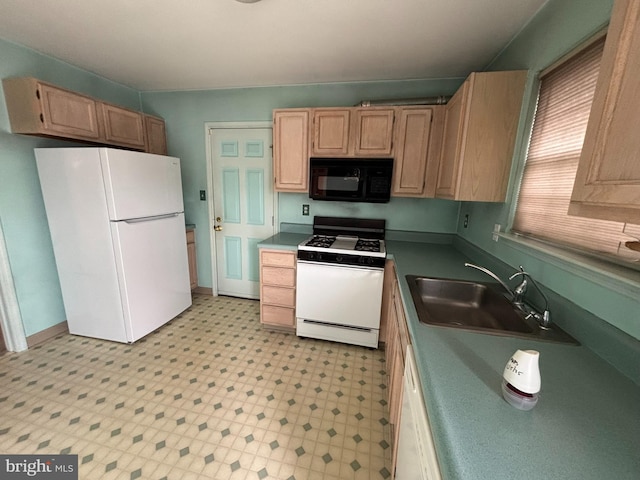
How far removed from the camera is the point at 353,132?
2.36 metres

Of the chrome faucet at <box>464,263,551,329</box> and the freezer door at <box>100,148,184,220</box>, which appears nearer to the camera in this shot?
the chrome faucet at <box>464,263,551,329</box>

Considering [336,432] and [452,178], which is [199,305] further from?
[452,178]

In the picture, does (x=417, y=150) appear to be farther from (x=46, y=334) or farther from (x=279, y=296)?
(x=46, y=334)

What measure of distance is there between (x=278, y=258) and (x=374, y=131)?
146cm

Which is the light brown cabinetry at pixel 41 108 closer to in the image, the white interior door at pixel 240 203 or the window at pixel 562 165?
the white interior door at pixel 240 203

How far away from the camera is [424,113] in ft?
7.30

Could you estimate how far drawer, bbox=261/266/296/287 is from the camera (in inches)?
97.8

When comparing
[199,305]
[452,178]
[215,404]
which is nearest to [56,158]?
[199,305]

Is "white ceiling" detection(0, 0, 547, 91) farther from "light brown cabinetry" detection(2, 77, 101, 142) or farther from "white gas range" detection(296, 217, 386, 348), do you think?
"white gas range" detection(296, 217, 386, 348)

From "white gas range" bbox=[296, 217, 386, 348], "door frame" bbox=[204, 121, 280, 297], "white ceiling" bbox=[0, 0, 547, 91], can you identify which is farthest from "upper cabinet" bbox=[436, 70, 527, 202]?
"door frame" bbox=[204, 121, 280, 297]

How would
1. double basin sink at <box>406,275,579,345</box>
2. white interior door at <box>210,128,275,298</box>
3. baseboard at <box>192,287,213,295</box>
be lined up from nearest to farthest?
double basin sink at <box>406,275,579,345</box> < white interior door at <box>210,128,275,298</box> < baseboard at <box>192,287,213,295</box>

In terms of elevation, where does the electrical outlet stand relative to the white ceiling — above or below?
below

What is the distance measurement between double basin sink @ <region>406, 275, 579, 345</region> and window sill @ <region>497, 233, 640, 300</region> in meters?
0.26

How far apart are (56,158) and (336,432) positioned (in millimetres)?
2890
